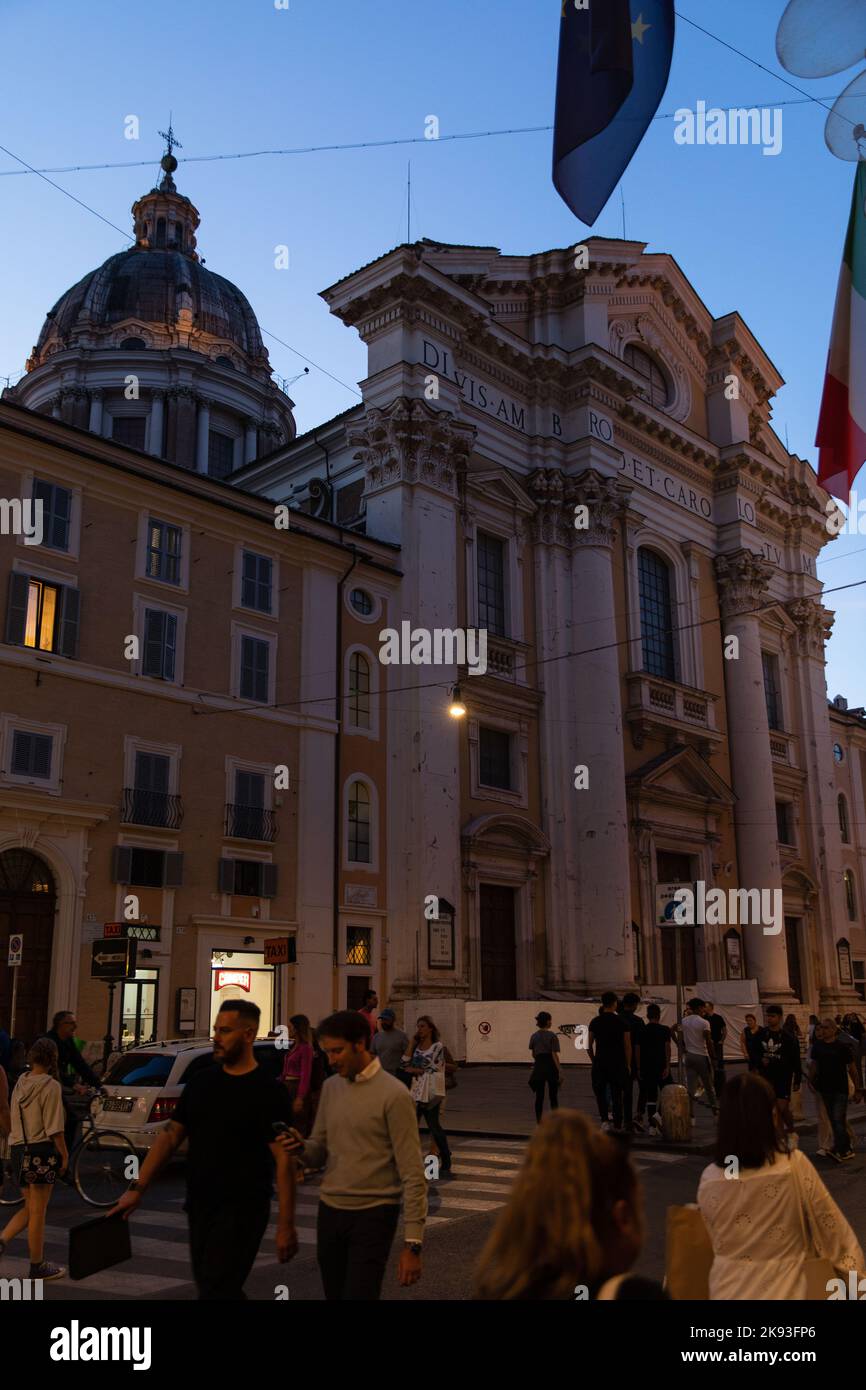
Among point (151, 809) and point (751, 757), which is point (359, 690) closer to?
point (151, 809)

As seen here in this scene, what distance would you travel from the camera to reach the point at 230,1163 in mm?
5613

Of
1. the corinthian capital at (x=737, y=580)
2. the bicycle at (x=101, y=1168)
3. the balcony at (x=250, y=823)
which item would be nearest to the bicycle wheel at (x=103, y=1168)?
the bicycle at (x=101, y=1168)

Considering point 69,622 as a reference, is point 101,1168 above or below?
below

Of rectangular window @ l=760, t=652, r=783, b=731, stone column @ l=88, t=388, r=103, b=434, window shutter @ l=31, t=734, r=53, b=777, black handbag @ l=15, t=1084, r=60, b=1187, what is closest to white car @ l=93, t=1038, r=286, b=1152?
black handbag @ l=15, t=1084, r=60, b=1187

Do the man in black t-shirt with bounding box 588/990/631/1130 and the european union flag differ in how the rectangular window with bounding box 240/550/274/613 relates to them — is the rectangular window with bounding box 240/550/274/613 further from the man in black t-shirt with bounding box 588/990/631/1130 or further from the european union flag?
the european union flag

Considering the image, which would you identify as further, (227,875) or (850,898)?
(850,898)

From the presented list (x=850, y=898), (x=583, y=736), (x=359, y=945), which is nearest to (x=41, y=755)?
(x=359, y=945)

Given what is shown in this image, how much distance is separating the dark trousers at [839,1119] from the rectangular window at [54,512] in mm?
16784

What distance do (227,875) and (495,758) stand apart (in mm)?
10200

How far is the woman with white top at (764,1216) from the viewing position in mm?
4938

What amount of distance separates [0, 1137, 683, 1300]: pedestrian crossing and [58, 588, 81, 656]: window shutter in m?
12.0
